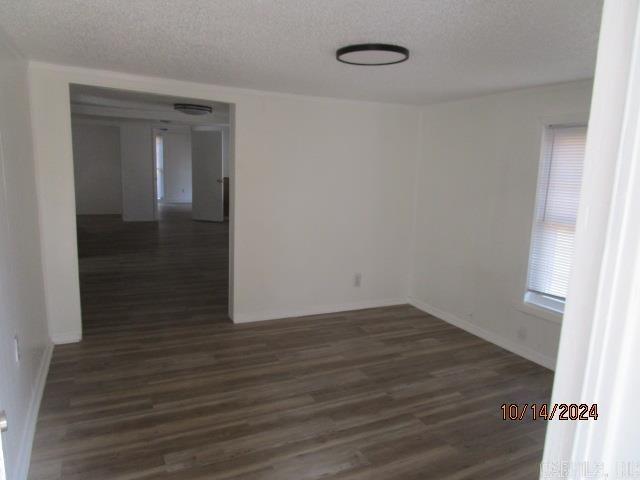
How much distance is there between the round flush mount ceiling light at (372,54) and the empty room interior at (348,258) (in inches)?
0.9

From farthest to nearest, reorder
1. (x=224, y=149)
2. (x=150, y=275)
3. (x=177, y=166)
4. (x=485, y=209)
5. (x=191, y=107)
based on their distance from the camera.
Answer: (x=177, y=166) → (x=224, y=149) → (x=191, y=107) → (x=150, y=275) → (x=485, y=209)

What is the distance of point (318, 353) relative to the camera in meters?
3.85

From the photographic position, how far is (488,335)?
4.27 m

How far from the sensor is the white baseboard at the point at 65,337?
12.5ft

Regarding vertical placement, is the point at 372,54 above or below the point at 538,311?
above

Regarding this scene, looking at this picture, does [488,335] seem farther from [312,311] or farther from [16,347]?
[16,347]

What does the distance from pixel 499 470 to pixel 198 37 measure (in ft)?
9.70

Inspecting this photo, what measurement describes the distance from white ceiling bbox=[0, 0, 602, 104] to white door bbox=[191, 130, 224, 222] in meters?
7.65

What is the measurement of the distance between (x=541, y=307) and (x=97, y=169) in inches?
465

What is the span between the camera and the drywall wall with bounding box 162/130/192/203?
1526 centimetres

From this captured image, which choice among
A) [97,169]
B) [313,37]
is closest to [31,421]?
[313,37]

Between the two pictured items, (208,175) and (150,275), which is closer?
(150,275)

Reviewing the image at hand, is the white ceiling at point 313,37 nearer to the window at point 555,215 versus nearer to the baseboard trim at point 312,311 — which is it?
the window at point 555,215

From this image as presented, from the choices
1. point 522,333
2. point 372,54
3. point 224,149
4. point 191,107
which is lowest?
point 522,333
